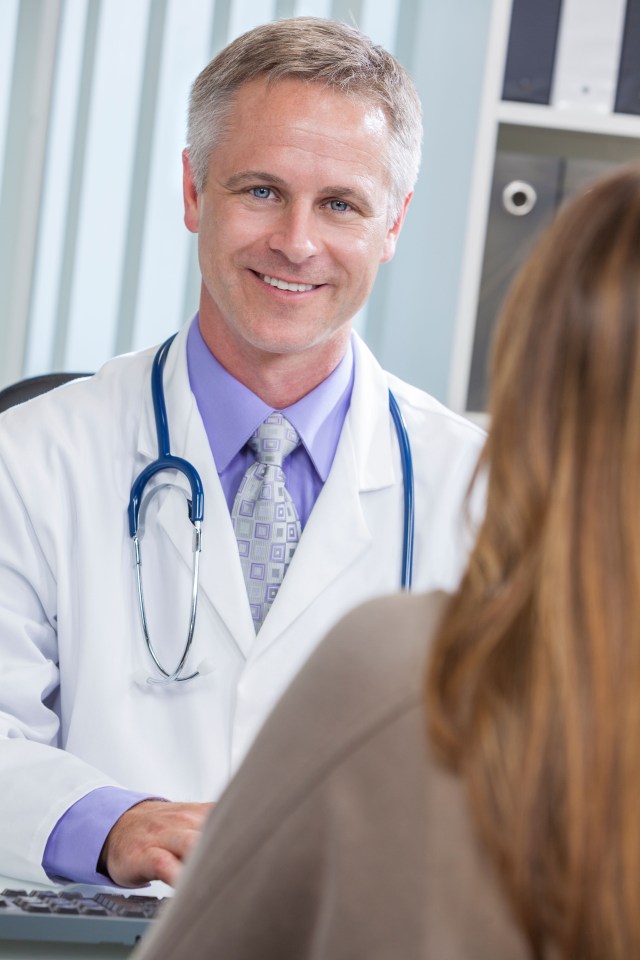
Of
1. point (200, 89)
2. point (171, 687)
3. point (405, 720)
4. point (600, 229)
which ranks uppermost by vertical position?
point (200, 89)

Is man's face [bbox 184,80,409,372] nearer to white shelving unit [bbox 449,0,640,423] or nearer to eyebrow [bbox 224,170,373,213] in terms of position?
eyebrow [bbox 224,170,373,213]

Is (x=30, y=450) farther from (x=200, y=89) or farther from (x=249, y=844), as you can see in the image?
(x=249, y=844)

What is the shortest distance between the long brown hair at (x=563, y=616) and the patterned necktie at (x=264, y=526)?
830 millimetres

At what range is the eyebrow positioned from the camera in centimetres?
144

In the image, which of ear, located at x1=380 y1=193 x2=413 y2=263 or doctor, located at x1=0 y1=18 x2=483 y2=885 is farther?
ear, located at x1=380 y1=193 x2=413 y2=263

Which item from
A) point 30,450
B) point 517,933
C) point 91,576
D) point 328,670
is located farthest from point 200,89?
point 517,933

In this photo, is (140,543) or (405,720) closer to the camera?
(405,720)

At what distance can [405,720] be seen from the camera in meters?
0.52

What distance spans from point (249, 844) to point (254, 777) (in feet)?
0.10

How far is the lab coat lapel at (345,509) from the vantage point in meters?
1.31

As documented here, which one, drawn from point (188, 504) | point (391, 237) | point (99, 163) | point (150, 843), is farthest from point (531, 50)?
point (150, 843)

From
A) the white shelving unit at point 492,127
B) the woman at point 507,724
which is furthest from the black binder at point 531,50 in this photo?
the woman at point 507,724

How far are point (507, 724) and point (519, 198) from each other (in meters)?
1.57

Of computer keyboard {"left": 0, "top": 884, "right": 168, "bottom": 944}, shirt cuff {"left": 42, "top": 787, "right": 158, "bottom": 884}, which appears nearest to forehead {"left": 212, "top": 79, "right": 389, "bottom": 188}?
shirt cuff {"left": 42, "top": 787, "right": 158, "bottom": 884}
